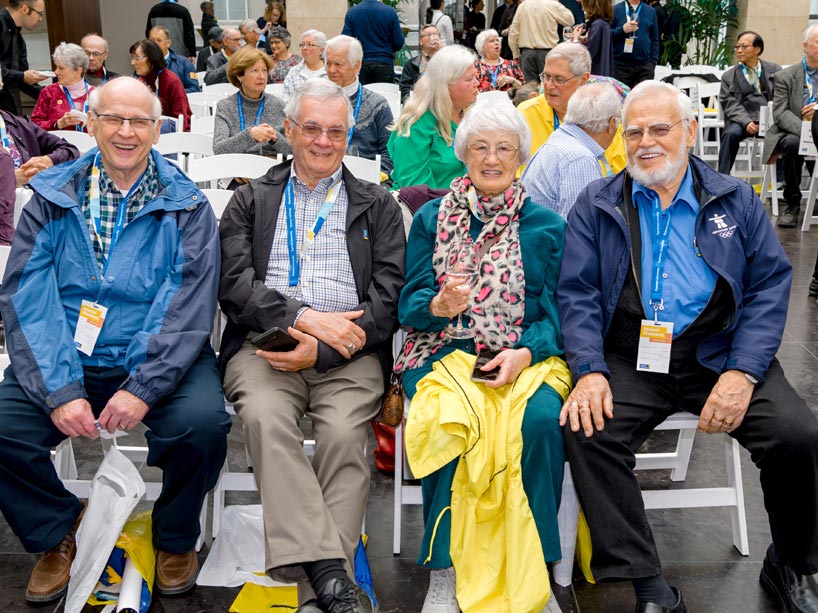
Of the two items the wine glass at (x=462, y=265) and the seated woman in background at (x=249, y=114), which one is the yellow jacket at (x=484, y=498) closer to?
the wine glass at (x=462, y=265)

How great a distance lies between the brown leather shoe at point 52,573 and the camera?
266cm

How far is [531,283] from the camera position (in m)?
2.82

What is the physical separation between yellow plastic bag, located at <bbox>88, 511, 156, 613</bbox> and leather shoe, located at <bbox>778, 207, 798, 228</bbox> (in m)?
6.64

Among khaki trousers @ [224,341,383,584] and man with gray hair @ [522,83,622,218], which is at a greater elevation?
man with gray hair @ [522,83,622,218]

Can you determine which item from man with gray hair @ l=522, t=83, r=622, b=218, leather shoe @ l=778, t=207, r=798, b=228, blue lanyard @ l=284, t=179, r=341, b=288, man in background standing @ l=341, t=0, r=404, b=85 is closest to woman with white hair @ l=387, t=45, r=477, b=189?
man with gray hair @ l=522, t=83, r=622, b=218

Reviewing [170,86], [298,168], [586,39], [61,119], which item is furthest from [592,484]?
[586,39]

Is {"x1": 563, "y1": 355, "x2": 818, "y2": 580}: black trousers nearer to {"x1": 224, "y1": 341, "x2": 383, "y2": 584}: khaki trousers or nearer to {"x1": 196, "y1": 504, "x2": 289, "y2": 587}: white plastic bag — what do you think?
{"x1": 224, "y1": 341, "x2": 383, "y2": 584}: khaki trousers

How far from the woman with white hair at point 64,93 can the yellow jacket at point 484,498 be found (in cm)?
480

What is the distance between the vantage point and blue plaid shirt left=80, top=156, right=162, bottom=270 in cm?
284

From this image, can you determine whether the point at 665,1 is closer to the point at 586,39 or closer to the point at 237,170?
the point at 586,39

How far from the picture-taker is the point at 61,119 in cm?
621

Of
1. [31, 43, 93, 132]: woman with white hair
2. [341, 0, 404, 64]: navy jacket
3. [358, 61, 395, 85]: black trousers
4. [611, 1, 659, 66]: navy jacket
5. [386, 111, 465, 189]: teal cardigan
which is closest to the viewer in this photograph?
[386, 111, 465, 189]: teal cardigan

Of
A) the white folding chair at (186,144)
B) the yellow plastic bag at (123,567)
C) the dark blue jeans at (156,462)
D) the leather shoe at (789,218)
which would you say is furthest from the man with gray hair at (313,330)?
the leather shoe at (789,218)

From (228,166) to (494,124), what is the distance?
1507 mm
